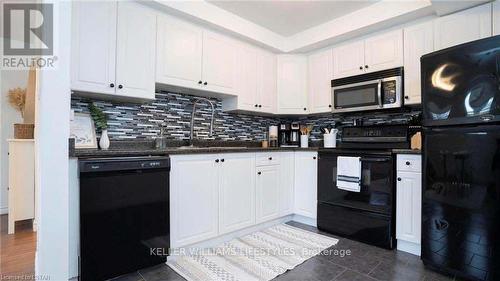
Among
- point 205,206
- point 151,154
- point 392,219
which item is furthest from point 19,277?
point 392,219

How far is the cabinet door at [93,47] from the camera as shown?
190 cm

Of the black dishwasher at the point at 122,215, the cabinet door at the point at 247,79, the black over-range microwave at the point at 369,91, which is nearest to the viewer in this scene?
the black dishwasher at the point at 122,215

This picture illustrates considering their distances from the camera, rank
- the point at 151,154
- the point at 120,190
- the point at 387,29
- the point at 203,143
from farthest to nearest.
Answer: the point at 203,143 → the point at 387,29 → the point at 151,154 → the point at 120,190

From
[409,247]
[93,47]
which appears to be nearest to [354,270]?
[409,247]

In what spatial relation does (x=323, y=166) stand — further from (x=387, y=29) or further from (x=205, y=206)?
(x=387, y=29)

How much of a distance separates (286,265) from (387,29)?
2.62 m

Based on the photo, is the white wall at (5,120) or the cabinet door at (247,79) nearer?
the cabinet door at (247,79)

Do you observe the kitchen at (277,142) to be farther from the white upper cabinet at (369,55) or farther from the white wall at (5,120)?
the white wall at (5,120)

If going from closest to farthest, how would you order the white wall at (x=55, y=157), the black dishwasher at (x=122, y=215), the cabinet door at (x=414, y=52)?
1. the white wall at (x=55, y=157)
2. the black dishwasher at (x=122, y=215)
3. the cabinet door at (x=414, y=52)

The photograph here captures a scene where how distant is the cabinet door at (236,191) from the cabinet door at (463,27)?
2.12 m

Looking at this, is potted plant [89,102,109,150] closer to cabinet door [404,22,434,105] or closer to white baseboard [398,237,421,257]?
white baseboard [398,237,421,257]

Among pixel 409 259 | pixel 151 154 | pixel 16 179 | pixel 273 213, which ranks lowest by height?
pixel 409 259

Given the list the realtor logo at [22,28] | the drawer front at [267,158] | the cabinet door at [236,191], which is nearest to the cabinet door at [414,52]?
the drawer front at [267,158]

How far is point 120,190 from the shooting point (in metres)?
1.73
